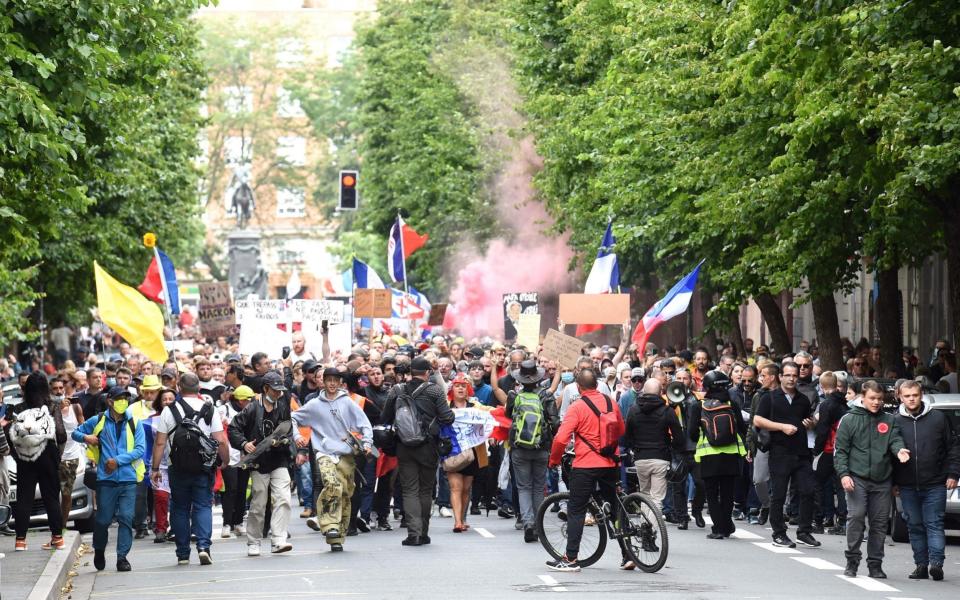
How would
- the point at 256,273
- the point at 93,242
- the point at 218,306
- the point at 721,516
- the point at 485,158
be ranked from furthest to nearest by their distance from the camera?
the point at 256,273 → the point at 485,158 → the point at 93,242 → the point at 218,306 → the point at 721,516

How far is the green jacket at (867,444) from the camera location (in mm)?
14656

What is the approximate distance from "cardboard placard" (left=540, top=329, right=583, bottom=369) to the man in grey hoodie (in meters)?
7.28

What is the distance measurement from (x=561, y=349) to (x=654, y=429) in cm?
693

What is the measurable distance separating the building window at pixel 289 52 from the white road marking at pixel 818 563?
8013 centimetres

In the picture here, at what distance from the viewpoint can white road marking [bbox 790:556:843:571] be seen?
1501 cm

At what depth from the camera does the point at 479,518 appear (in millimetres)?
20125

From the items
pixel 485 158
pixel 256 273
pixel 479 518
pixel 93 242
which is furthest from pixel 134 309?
pixel 256 273

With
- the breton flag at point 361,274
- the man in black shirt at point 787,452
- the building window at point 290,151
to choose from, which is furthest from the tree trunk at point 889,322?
the building window at point 290,151

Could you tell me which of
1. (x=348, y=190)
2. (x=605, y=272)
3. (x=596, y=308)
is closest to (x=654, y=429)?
(x=596, y=308)

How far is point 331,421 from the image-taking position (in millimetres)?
16906

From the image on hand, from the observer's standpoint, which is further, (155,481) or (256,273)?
(256,273)

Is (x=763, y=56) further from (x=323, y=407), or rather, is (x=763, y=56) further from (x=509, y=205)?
(x=509, y=205)

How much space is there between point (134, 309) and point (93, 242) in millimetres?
16919

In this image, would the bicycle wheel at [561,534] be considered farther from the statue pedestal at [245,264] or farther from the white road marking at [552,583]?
the statue pedestal at [245,264]
